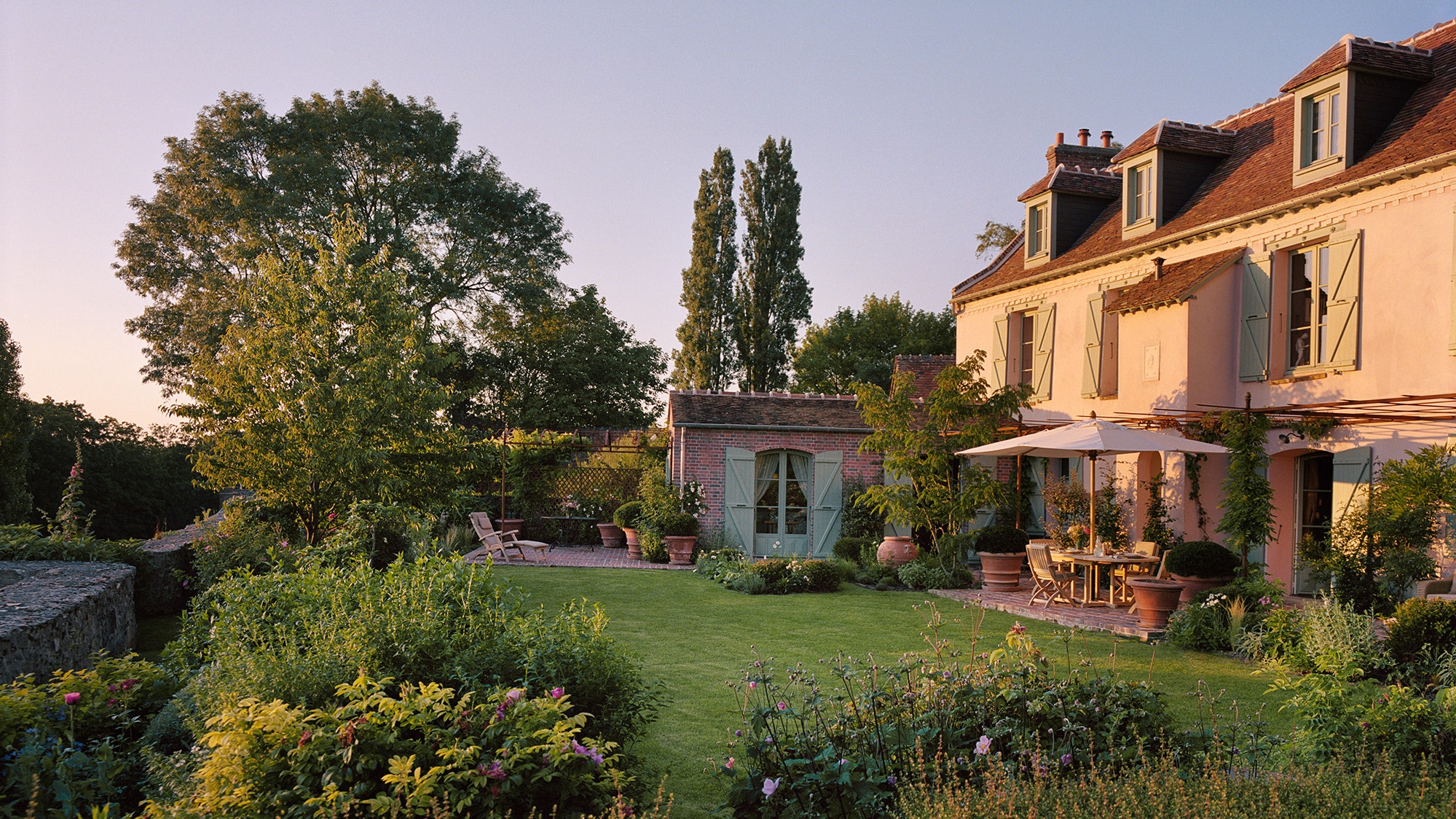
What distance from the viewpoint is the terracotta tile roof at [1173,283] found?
39.3 feet

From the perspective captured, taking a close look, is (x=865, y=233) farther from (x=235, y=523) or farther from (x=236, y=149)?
(x=236, y=149)

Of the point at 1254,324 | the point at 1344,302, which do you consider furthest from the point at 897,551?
the point at 1344,302

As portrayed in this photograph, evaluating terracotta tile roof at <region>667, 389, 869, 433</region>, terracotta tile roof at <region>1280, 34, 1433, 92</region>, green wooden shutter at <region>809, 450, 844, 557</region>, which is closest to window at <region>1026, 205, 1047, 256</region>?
terracotta tile roof at <region>667, 389, 869, 433</region>

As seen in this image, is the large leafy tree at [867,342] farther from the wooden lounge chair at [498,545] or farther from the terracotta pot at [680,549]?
the wooden lounge chair at [498,545]

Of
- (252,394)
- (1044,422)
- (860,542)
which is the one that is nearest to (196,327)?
(252,394)

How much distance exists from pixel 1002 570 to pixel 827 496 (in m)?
5.08

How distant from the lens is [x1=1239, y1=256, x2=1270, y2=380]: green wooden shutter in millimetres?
11656

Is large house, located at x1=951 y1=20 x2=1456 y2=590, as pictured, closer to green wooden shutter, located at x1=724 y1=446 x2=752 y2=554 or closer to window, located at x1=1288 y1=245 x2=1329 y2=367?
window, located at x1=1288 y1=245 x2=1329 y2=367

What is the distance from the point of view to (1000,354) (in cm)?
1700

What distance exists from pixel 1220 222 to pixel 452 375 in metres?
21.1

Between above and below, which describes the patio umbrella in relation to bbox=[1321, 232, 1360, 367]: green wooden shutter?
below

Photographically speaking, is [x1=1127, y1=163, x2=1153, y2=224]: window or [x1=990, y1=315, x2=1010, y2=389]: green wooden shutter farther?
[x1=990, y1=315, x2=1010, y2=389]: green wooden shutter

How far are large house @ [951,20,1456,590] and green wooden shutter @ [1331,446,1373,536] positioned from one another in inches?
0.9

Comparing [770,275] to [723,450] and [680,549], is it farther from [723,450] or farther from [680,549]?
[680,549]
